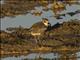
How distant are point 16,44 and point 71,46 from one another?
2.64 meters

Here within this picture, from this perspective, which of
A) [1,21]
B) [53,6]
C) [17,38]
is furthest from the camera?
[53,6]

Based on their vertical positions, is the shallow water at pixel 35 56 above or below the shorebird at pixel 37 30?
below

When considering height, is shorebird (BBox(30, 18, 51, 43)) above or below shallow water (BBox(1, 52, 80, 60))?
above

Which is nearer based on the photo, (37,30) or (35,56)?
(35,56)

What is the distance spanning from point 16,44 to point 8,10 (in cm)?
728

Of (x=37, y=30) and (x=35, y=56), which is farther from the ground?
(x=37, y=30)

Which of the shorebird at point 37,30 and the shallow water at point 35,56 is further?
the shorebird at point 37,30

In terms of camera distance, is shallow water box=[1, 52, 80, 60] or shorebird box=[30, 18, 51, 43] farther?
shorebird box=[30, 18, 51, 43]

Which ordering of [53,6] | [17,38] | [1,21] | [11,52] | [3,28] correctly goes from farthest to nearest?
[53,6], [1,21], [3,28], [17,38], [11,52]

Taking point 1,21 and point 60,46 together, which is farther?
point 1,21

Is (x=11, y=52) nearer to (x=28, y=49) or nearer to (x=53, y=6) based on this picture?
(x=28, y=49)

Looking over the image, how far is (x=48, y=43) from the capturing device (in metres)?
19.9

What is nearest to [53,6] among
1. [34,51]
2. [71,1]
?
[71,1]

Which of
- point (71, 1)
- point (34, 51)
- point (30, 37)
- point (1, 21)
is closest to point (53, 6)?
point (71, 1)
